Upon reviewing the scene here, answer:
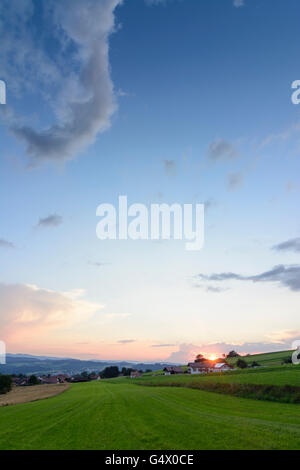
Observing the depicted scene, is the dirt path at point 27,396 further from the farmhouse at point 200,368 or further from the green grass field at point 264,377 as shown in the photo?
the farmhouse at point 200,368

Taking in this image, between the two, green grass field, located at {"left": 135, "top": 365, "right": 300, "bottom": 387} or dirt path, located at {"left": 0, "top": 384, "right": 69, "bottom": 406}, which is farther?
dirt path, located at {"left": 0, "top": 384, "right": 69, "bottom": 406}

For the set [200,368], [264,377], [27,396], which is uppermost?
[264,377]

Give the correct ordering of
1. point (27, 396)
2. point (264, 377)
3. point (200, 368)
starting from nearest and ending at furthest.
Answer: point (264, 377), point (27, 396), point (200, 368)

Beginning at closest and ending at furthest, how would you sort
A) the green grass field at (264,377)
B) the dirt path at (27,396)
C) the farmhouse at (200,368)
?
the green grass field at (264,377) < the dirt path at (27,396) < the farmhouse at (200,368)

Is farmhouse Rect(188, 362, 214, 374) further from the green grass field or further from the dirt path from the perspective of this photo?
the dirt path

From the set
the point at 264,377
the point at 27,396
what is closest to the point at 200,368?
the point at 27,396

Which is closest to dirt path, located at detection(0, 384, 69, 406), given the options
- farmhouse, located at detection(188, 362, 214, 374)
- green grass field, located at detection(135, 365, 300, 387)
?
green grass field, located at detection(135, 365, 300, 387)

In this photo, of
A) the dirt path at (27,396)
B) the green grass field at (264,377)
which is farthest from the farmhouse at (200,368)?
the dirt path at (27,396)

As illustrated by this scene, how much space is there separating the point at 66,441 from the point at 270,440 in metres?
12.4

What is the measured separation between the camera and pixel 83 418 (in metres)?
29.0

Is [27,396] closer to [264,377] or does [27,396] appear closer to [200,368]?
[264,377]

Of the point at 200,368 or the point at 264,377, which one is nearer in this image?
the point at 264,377

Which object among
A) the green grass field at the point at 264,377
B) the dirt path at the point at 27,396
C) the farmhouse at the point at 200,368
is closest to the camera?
the green grass field at the point at 264,377
